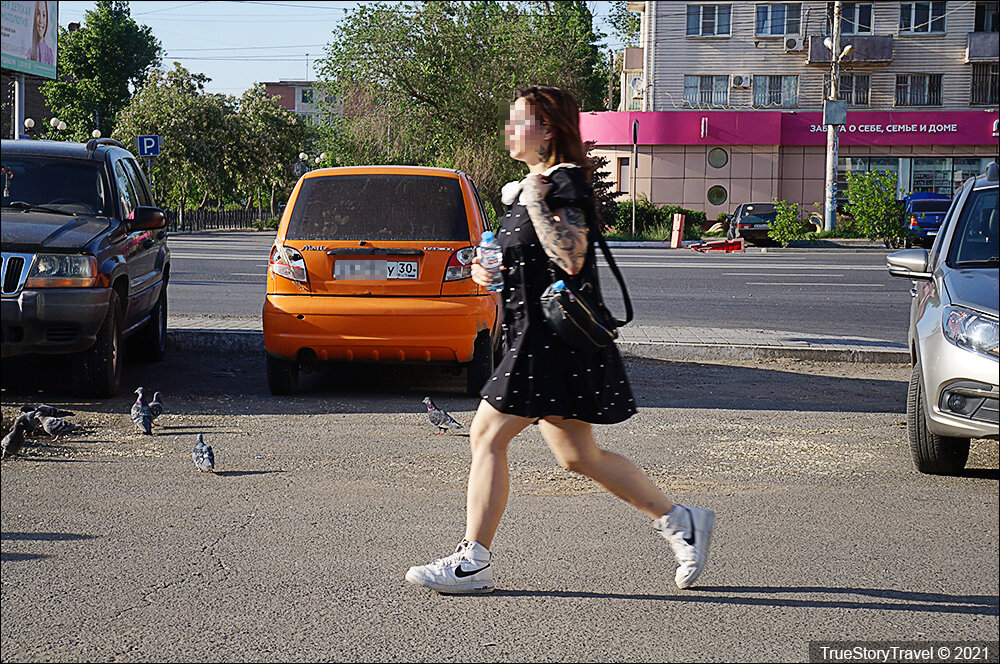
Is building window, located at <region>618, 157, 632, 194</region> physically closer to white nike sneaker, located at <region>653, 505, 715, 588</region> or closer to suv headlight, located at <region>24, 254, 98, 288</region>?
suv headlight, located at <region>24, 254, 98, 288</region>

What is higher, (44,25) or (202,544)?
(44,25)

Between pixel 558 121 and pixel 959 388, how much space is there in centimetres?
250

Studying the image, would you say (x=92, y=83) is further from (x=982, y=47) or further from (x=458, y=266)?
(x=982, y=47)

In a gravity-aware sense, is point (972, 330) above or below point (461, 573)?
above

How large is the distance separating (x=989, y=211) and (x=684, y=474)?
6.95ft

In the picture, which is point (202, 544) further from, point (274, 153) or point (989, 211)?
point (274, 153)

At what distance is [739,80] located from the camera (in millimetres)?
45844

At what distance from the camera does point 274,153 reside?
61.0 m

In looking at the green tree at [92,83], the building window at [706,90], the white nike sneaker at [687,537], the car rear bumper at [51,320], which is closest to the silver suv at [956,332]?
the white nike sneaker at [687,537]

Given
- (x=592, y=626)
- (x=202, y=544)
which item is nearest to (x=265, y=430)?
(x=202, y=544)

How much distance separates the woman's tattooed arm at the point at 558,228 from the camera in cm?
372

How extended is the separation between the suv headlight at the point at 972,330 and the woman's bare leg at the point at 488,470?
7.56 feet

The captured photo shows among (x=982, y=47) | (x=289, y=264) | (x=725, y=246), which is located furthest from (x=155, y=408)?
(x=982, y=47)

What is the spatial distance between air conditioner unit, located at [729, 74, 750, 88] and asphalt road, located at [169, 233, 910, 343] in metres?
19.4
